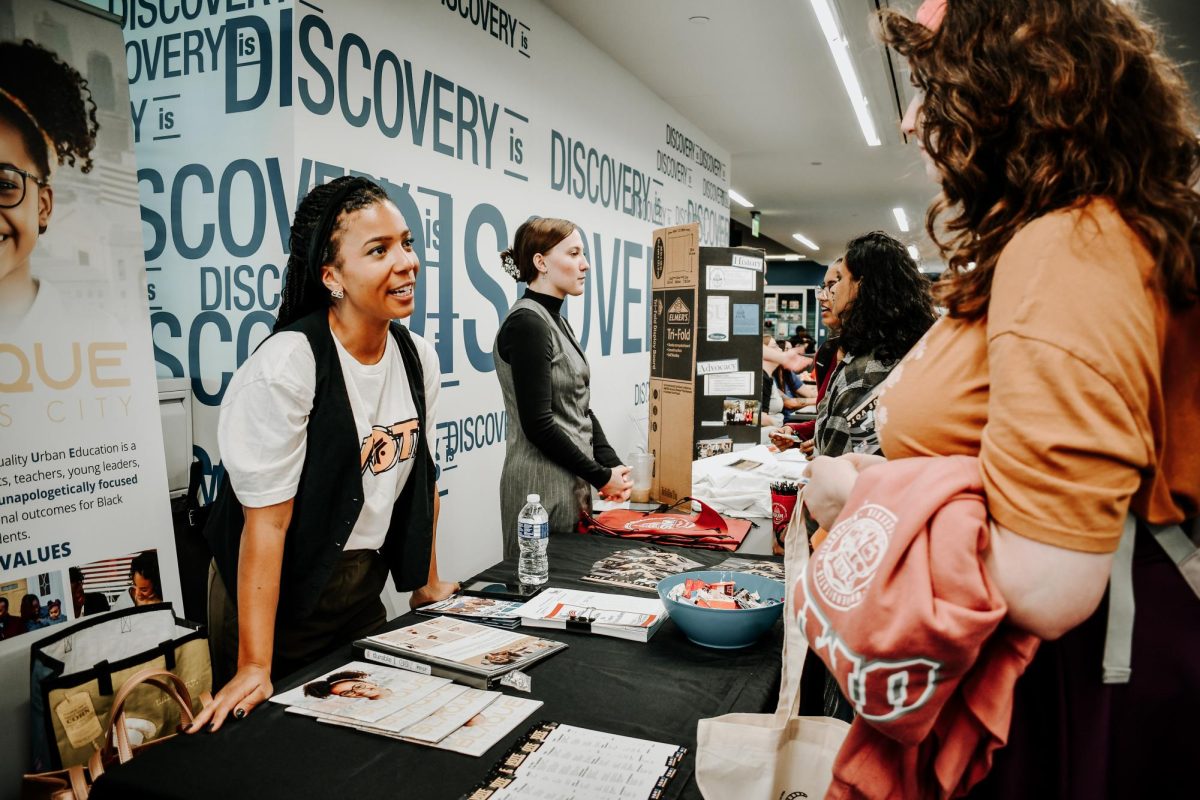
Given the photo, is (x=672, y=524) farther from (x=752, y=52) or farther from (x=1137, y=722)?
(x=752, y=52)

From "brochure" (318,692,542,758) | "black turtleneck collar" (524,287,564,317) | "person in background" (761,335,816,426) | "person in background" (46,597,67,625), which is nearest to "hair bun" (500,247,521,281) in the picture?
"black turtleneck collar" (524,287,564,317)

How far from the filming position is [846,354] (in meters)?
2.62

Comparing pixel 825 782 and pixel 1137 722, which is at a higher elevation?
pixel 1137 722

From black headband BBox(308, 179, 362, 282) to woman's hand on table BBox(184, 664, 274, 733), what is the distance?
2.90 feet

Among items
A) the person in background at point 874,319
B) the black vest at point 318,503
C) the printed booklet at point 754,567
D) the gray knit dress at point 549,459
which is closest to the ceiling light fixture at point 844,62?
the person in background at point 874,319

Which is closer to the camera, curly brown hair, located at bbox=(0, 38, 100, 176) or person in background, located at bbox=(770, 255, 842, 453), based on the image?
curly brown hair, located at bbox=(0, 38, 100, 176)

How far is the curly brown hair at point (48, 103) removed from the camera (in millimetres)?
1913

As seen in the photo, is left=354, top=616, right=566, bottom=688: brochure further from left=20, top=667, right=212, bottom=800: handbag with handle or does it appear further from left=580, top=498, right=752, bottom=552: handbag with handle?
left=580, top=498, right=752, bottom=552: handbag with handle

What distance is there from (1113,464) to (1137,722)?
0.27 metres

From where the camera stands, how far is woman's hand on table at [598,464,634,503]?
262 centimetres

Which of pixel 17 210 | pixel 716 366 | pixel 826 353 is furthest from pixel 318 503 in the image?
pixel 716 366

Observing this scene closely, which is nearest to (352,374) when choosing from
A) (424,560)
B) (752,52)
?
(424,560)

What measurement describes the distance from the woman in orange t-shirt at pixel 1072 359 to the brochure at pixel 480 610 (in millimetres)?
996

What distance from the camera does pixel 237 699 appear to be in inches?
48.3
